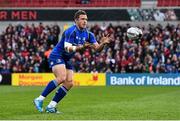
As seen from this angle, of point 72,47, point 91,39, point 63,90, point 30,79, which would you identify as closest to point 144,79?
point 30,79

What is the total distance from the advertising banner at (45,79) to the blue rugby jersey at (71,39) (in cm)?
1922

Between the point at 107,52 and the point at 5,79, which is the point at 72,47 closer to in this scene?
the point at 107,52

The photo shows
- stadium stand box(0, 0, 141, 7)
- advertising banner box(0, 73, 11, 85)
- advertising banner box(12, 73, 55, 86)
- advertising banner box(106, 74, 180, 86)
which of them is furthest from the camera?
stadium stand box(0, 0, 141, 7)

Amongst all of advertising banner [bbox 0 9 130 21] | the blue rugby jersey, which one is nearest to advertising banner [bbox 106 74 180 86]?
advertising banner [bbox 0 9 130 21]

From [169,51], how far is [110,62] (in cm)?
343

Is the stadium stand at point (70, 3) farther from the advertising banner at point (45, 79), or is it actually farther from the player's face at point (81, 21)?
the player's face at point (81, 21)

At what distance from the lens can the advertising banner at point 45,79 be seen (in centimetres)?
3309

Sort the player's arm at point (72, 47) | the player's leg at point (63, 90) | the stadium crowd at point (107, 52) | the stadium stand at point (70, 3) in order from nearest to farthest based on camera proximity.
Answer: the player's arm at point (72, 47) → the player's leg at point (63, 90) → the stadium crowd at point (107, 52) → the stadium stand at point (70, 3)

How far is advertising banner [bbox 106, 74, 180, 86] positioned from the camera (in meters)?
32.0

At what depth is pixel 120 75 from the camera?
1288 inches

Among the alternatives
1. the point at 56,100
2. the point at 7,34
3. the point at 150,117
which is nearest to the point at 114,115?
the point at 150,117

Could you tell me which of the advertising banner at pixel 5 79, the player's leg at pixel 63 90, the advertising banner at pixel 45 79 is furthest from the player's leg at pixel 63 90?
the advertising banner at pixel 5 79

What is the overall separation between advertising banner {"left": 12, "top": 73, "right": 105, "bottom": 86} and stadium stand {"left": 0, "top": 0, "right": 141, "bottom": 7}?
23.1 ft

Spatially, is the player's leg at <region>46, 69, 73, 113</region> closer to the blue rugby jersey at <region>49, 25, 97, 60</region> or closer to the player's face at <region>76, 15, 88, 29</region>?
the blue rugby jersey at <region>49, 25, 97, 60</region>
